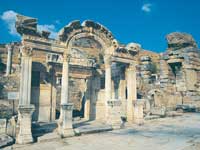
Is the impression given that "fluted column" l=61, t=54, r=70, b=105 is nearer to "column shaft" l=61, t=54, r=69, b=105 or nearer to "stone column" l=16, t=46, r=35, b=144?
"column shaft" l=61, t=54, r=69, b=105

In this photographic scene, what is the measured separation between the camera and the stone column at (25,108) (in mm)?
7945

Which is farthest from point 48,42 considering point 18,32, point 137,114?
point 137,114

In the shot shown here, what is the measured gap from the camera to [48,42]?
9641 mm

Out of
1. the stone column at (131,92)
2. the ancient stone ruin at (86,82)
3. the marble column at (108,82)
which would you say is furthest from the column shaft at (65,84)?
the stone column at (131,92)

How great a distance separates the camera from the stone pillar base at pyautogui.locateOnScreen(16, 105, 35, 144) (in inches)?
309

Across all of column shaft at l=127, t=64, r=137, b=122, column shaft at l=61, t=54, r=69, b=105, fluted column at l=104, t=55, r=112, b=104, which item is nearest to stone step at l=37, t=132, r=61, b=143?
column shaft at l=61, t=54, r=69, b=105

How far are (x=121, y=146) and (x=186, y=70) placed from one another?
51.3ft

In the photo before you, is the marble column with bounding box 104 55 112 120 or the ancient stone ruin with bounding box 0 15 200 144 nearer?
the ancient stone ruin with bounding box 0 15 200 144

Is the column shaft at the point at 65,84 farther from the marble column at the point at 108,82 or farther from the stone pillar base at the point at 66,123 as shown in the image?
the marble column at the point at 108,82

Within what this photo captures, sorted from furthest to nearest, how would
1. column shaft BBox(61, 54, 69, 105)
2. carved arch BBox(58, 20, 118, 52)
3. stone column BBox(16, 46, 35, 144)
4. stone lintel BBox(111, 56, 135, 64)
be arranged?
stone lintel BBox(111, 56, 135, 64) < carved arch BBox(58, 20, 118, 52) < column shaft BBox(61, 54, 69, 105) < stone column BBox(16, 46, 35, 144)

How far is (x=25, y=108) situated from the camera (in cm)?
820

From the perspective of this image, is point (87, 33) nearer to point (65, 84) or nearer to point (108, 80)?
point (108, 80)

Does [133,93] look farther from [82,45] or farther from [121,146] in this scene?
[82,45]

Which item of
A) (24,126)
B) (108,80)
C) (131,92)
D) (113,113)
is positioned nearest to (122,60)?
(108,80)
